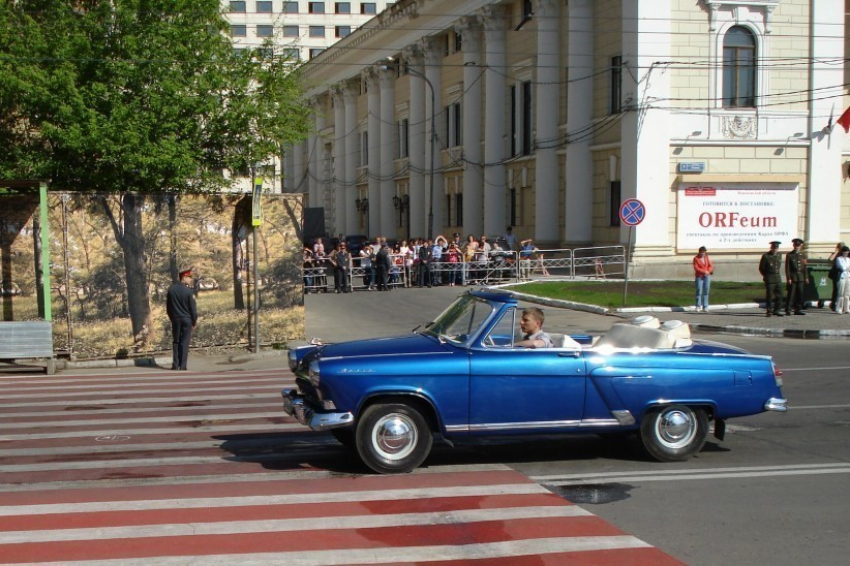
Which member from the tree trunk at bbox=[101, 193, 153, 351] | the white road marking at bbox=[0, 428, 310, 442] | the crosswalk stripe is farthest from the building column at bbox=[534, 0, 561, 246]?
the white road marking at bbox=[0, 428, 310, 442]

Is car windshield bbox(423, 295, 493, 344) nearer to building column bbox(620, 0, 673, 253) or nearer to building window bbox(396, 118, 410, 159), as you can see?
building column bbox(620, 0, 673, 253)

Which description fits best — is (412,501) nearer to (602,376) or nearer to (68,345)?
(602,376)

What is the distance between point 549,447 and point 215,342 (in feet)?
38.3

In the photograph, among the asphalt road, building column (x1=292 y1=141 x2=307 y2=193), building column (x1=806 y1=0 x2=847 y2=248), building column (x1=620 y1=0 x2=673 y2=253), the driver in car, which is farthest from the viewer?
building column (x1=292 y1=141 x2=307 y2=193)

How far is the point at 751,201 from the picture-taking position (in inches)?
1447

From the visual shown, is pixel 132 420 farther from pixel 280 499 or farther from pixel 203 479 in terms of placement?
pixel 280 499

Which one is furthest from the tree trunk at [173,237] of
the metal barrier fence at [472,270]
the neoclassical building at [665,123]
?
the metal barrier fence at [472,270]

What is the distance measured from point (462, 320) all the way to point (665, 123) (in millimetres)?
28142

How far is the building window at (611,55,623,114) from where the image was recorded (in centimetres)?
3700

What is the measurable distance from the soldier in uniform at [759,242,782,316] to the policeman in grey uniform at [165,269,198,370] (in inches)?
552

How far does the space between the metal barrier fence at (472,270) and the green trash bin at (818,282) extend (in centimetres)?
1029

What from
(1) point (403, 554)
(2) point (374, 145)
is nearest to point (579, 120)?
(2) point (374, 145)

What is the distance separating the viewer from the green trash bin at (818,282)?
84.0 ft

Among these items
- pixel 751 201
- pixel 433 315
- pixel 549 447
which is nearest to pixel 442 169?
pixel 751 201
